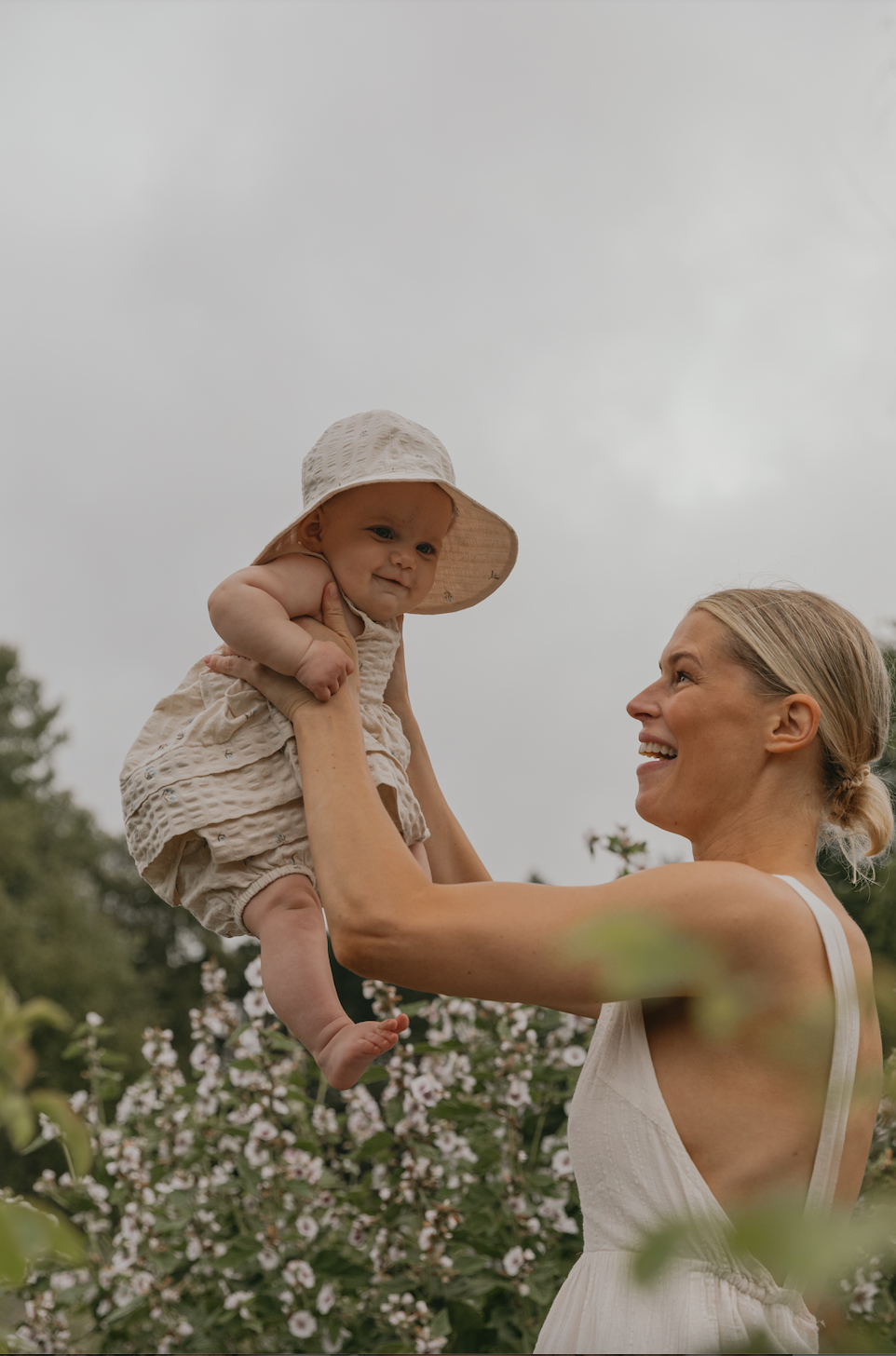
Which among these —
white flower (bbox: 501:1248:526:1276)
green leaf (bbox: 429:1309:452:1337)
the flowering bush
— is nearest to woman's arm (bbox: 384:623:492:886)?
the flowering bush

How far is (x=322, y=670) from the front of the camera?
6.27ft

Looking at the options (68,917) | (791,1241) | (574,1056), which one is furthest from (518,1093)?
(68,917)

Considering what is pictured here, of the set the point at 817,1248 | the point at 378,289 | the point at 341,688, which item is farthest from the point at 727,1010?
the point at 378,289

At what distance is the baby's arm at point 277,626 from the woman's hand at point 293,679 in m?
0.03

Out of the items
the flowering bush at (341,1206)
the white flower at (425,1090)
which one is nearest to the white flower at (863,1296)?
the flowering bush at (341,1206)

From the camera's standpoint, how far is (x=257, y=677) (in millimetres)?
2025

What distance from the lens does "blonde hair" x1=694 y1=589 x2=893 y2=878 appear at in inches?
78.4

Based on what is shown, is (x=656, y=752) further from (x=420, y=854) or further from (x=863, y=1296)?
(x=863, y=1296)

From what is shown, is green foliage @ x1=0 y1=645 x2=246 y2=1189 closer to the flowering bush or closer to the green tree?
the green tree

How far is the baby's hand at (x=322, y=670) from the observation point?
1.91 m

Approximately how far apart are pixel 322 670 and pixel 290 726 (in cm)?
17

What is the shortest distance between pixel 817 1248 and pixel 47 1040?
23.9m

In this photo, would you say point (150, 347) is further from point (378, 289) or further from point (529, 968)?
point (529, 968)

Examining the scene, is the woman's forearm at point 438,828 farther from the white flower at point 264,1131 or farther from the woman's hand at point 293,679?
the white flower at point 264,1131
